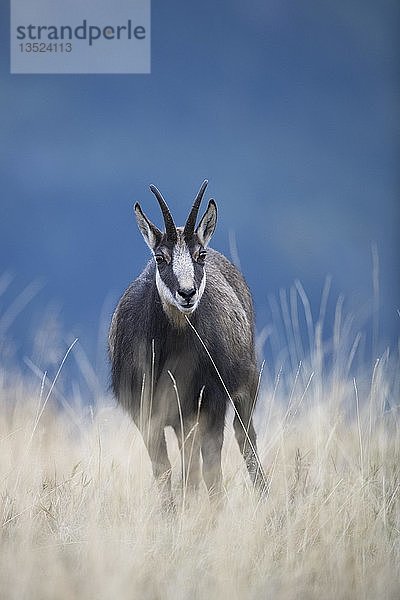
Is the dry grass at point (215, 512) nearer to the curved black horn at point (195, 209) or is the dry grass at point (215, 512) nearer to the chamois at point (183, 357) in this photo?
the chamois at point (183, 357)

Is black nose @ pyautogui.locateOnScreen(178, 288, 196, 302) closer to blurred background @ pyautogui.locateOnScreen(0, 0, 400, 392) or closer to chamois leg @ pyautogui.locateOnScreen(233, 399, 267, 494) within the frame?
blurred background @ pyautogui.locateOnScreen(0, 0, 400, 392)

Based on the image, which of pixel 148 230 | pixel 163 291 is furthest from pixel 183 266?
pixel 148 230

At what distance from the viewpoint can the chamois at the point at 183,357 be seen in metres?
5.87

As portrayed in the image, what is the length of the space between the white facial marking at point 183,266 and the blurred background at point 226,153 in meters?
0.22

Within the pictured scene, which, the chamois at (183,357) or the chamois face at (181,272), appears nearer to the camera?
the chamois face at (181,272)

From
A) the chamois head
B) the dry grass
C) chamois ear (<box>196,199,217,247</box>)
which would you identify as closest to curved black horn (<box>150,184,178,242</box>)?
the chamois head

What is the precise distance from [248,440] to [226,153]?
1.84 meters

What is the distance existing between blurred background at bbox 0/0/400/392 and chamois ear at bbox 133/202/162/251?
6 centimetres

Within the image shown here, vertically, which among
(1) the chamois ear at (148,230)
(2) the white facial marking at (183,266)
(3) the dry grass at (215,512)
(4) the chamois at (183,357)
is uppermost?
(1) the chamois ear at (148,230)

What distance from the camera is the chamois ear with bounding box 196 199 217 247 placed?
19.3 feet

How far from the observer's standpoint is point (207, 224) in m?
5.96

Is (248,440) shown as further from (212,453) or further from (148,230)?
(148,230)

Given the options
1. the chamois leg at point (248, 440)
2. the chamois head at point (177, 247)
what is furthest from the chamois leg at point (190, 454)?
the chamois head at point (177, 247)

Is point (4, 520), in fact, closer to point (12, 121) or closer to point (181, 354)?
point (181, 354)
